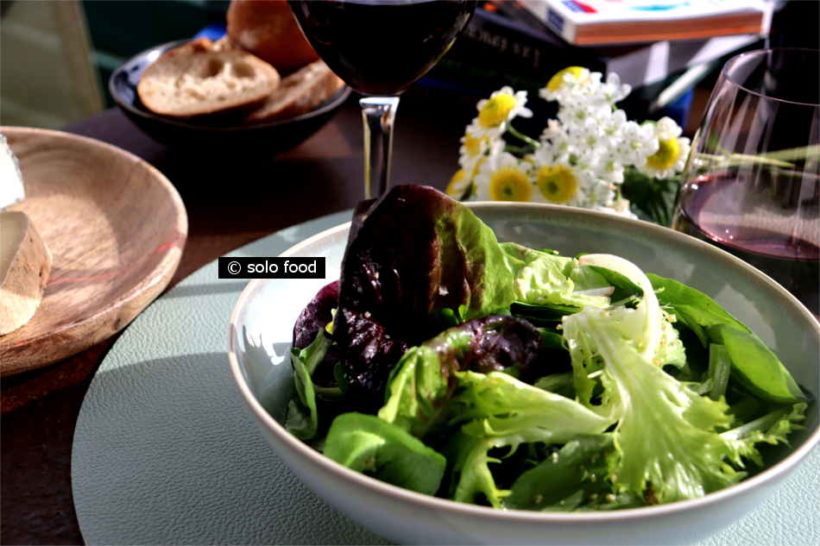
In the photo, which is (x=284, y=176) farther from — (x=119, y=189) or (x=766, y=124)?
(x=766, y=124)

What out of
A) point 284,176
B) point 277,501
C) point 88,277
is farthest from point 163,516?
point 284,176

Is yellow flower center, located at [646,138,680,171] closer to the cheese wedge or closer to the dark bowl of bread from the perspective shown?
the dark bowl of bread

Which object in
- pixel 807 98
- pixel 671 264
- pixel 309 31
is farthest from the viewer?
pixel 807 98

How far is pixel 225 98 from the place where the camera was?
924 mm

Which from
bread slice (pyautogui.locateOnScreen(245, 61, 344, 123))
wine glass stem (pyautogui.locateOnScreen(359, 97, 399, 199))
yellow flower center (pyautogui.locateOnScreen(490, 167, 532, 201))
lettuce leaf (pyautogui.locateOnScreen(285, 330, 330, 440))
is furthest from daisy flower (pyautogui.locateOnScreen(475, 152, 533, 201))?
lettuce leaf (pyautogui.locateOnScreen(285, 330, 330, 440))

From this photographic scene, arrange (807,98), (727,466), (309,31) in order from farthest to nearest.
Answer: (807,98)
(309,31)
(727,466)

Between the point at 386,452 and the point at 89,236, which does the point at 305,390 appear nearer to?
the point at 386,452

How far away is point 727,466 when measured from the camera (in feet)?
1.33

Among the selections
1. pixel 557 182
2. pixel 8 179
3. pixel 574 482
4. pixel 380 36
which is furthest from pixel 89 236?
pixel 574 482

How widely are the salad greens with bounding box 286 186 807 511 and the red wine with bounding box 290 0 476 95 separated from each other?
0.70ft

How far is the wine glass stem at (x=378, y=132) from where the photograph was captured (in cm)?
73

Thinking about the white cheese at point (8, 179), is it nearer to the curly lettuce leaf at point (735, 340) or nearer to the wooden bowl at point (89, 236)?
the wooden bowl at point (89, 236)

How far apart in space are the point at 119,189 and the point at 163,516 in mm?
426

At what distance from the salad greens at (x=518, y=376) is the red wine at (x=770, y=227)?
0.16 meters
